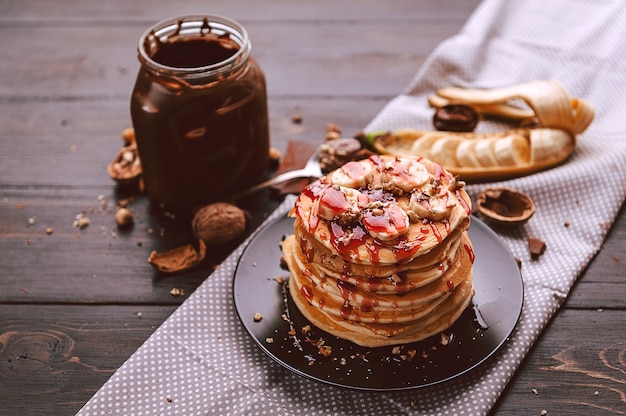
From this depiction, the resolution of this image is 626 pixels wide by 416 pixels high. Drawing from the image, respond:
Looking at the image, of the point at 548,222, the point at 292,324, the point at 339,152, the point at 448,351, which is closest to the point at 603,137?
the point at 548,222

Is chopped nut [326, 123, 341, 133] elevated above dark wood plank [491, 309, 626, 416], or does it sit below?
below

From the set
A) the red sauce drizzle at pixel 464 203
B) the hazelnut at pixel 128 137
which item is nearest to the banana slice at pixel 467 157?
the red sauce drizzle at pixel 464 203

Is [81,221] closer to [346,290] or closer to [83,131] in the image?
[83,131]

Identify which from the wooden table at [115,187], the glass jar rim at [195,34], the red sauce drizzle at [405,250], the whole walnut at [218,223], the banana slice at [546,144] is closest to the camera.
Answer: the red sauce drizzle at [405,250]

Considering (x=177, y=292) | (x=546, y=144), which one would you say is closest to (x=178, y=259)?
(x=177, y=292)

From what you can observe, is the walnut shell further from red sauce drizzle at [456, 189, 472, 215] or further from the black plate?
red sauce drizzle at [456, 189, 472, 215]

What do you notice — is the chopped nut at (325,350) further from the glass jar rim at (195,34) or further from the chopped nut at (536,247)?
the glass jar rim at (195,34)

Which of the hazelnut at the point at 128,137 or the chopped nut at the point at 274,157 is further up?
the chopped nut at the point at 274,157

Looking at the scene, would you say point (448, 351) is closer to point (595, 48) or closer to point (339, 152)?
point (339, 152)

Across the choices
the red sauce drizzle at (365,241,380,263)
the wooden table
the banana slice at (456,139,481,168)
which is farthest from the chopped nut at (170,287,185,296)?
the banana slice at (456,139,481,168)
